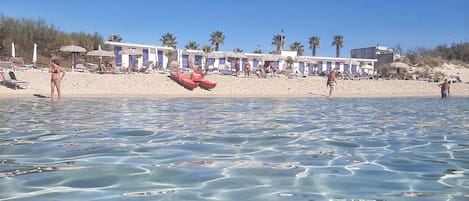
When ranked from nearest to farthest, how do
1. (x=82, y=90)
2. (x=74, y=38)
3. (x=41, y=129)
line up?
(x=41, y=129) → (x=82, y=90) → (x=74, y=38)

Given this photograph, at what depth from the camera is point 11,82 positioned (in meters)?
15.9

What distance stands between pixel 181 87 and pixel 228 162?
53.4ft

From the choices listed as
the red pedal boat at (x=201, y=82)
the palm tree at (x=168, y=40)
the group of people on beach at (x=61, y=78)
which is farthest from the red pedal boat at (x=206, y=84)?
the palm tree at (x=168, y=40)

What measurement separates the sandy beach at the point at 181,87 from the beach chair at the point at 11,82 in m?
0.25

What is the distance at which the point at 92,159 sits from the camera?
4.04 metres

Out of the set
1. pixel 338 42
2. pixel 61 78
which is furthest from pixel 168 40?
pixel 61 78

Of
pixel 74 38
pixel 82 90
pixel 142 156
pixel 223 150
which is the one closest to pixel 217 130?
pixel 223 150

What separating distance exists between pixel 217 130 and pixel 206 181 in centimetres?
303

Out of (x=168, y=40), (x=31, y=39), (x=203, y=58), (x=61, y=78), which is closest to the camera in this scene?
(x=61, y=78)

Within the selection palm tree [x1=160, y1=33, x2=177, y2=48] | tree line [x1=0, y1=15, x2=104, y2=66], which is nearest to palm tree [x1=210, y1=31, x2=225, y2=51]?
palm tree [x1=160, y1=33, x2=177, y2=48]

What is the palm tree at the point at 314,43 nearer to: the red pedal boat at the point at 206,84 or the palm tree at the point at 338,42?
the palm tree at the point at 338,42

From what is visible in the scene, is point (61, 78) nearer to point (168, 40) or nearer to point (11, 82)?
point (11, 82)

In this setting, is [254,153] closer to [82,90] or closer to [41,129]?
[41,129]

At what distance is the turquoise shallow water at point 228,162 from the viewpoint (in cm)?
303
